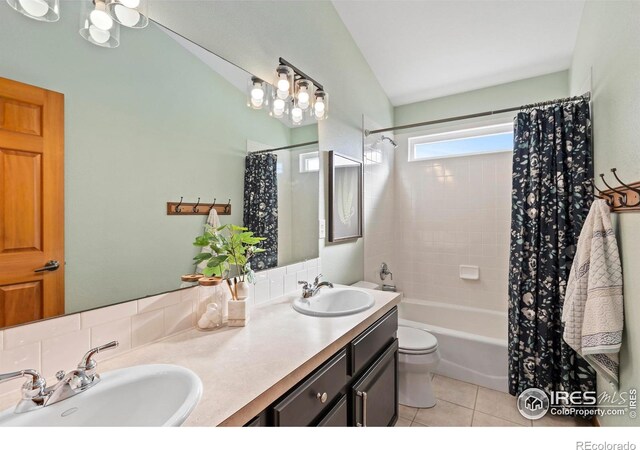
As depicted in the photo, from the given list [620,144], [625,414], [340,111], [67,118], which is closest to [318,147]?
[340,111]

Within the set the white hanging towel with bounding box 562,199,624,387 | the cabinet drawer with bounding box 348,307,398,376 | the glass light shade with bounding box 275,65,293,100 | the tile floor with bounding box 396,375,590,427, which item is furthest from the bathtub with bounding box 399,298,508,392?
the glass light shade with bounding box 275,65,293,100

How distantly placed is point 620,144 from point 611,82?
346mm

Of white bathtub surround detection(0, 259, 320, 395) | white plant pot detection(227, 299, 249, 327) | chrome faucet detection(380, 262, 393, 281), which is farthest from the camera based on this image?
chrome faucet detection(380, 262, 393, 281)

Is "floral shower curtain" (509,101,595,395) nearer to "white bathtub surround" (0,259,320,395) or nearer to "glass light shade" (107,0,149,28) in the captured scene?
"white bathtub surround" (0,259,320,395)

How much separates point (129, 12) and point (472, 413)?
280 centimetres

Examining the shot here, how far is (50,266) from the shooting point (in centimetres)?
87

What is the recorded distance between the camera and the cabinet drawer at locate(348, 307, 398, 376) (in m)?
1.24

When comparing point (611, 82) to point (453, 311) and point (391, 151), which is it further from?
point (453, 311)

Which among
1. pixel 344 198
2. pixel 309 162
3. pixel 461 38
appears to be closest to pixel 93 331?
pixel 309 162

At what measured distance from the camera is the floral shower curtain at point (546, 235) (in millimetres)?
1868

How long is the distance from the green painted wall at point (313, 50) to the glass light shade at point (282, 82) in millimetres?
54

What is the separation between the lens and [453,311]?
3031mm

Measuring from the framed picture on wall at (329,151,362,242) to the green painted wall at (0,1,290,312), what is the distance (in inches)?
38.0

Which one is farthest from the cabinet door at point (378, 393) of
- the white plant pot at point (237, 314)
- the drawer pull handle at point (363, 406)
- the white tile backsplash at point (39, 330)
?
the white tile backsplash at point (39, 330)
